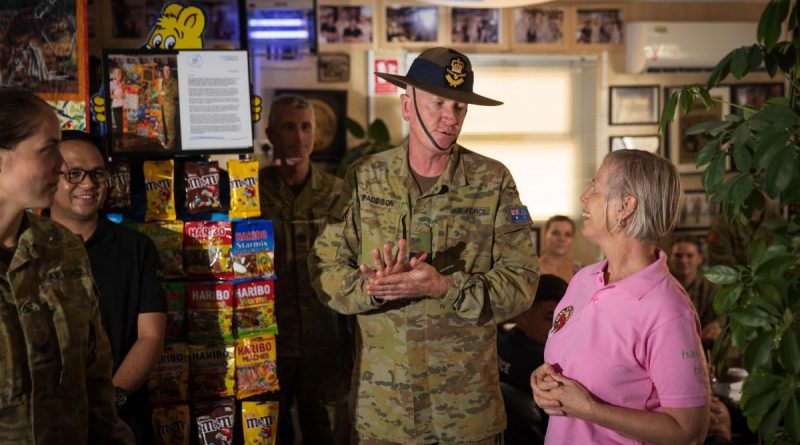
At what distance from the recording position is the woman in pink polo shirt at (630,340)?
1.61m

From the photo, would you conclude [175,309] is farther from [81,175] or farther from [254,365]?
[81,175]

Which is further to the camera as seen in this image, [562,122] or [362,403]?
[562,122]

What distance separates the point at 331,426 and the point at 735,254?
3406mm

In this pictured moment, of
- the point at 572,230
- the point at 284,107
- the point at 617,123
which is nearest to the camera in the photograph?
the point at 284,107

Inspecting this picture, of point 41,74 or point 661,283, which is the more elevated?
point 41,74

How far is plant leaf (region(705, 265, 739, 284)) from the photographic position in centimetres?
166

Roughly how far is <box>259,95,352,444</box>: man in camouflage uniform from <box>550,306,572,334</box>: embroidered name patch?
77.4 inches

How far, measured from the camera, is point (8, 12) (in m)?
2.60

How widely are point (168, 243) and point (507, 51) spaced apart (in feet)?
12.4

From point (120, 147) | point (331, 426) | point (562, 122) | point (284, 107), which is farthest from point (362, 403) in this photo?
point (562, 122)

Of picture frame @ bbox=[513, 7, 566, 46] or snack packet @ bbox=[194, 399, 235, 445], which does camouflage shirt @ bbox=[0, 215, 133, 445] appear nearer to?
snack packet @ bbox=[194, 399, 235, 445]

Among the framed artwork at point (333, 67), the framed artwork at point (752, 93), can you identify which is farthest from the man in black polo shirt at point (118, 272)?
the framed artwork at point (752, 93)

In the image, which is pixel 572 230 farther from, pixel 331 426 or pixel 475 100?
pixel 475 100

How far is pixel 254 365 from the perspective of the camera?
2779mm
